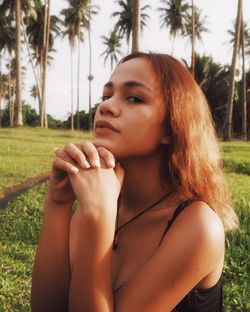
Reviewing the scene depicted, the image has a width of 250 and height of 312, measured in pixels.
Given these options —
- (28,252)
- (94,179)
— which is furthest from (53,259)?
(28,252)

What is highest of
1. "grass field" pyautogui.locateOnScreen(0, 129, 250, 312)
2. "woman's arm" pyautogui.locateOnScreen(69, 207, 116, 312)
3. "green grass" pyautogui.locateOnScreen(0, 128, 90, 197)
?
"woman's arm" pyautogui.locateOnScreen(69, 207, 116, 312)

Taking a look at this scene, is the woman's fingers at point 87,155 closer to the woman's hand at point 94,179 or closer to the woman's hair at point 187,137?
the woman's hand at point 94,179

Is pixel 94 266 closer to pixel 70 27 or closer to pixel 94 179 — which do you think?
pixel 94 179

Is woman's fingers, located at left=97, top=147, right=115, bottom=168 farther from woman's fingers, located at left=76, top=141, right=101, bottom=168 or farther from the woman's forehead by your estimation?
the woman's forehead

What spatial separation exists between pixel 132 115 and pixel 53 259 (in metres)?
0.76

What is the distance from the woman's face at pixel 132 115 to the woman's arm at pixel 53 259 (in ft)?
1.29

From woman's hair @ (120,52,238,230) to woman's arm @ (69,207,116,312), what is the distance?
0.46 metres

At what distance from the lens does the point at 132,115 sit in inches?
73.4

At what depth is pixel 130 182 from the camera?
2.12m

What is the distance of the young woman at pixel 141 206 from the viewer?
5.28ft

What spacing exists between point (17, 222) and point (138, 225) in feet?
15.5

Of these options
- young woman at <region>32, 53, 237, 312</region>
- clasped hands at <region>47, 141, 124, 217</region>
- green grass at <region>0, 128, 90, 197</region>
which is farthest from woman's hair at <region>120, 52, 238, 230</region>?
green grass at <region>0, 128, 90, 197</region>

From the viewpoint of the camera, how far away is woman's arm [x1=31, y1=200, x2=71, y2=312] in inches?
76.3

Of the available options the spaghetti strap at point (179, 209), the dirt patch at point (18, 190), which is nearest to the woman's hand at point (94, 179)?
the spaghetti strap at point (179, 209)
